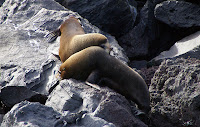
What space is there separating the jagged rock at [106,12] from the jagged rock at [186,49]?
4.98 feet

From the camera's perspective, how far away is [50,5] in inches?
301

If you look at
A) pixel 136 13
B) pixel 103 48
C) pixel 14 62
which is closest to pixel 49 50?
pixel 14 62

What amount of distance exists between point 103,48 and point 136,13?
4256 millimetres

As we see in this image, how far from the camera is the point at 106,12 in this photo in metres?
8.00

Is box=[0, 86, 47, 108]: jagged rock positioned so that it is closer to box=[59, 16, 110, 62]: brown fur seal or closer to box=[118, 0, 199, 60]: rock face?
box=[59, 16, 110, 62]: brown fur seal

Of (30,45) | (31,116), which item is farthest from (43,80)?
(31,116)

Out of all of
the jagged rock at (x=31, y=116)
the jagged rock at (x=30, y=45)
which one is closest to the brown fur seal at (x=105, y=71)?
the jagged rock at (x=30, y=45)

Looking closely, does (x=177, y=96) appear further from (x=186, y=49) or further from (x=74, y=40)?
(x=186, y=49)

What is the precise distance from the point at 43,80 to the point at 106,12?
11.3 feet

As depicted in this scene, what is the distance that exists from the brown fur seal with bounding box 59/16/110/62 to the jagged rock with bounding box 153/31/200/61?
8.04ft

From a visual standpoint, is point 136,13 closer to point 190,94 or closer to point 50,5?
point 50,5

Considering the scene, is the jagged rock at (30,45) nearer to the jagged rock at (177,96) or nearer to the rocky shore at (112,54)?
the rocky shore at (112,54)

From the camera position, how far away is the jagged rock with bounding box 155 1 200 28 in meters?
7.88

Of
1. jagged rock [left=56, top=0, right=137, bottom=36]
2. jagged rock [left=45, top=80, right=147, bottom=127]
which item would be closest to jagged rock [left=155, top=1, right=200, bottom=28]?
jagged rock [left=56, top=0, right=137, bottom=36]
